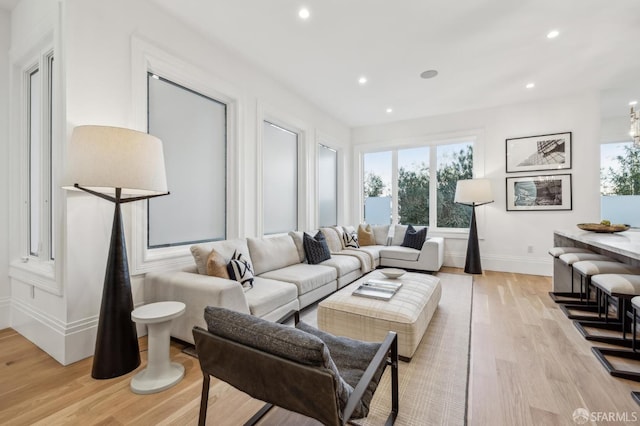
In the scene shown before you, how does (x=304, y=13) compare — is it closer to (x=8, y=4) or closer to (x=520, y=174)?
(x=8, y=4)

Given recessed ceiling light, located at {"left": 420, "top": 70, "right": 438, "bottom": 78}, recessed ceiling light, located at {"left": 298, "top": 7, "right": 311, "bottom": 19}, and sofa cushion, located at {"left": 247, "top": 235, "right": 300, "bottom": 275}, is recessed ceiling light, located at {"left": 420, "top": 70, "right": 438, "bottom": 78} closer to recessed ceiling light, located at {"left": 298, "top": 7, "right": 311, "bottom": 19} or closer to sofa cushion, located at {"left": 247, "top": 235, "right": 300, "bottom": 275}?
recessed ceiling light, located at {"left": 298, "top": 7, "right": 311, "bottom": 19}

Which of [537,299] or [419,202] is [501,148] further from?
[537,299]

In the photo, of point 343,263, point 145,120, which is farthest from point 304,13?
point 343,263

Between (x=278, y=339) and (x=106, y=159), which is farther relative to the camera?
(x=106, y=159)

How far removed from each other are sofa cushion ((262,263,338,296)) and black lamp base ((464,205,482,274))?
9.15 feet

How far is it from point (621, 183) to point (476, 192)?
3.30 m

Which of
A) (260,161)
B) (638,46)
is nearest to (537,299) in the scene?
(638,46)

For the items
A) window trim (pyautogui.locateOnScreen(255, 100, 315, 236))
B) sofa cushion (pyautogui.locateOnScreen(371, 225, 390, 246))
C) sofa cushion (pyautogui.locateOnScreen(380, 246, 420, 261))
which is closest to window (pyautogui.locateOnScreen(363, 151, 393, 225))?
sofa cushion (pyautogui.locateOnScreen(371, 225, 390, 246))

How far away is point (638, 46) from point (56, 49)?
5.89m

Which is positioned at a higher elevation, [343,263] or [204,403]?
[343,263]

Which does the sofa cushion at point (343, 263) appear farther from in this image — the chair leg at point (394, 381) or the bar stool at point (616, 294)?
the bar stool at point (616, 294)

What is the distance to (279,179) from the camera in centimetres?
459

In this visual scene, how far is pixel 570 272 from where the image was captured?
3.68 meters

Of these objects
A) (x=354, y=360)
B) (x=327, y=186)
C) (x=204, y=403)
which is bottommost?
(x=204, y=403)
